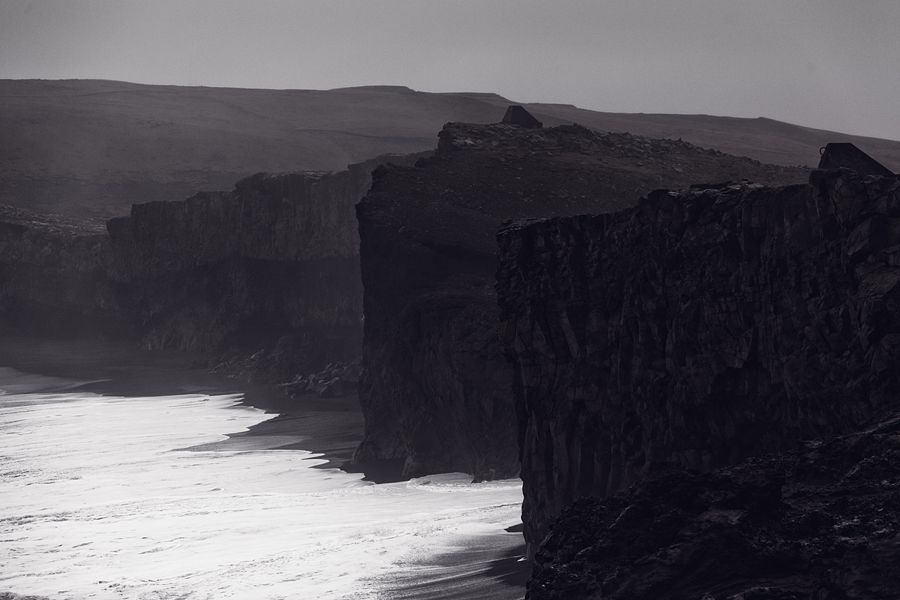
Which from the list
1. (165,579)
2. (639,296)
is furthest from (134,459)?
(639,296)

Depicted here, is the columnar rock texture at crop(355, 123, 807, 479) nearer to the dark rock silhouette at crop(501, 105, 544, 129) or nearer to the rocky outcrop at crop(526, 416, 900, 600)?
the dark rock silhouette at crop(501, 105, 544, 129)

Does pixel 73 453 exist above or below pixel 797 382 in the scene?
below

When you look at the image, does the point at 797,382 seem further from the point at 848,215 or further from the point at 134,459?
the point at 134,459

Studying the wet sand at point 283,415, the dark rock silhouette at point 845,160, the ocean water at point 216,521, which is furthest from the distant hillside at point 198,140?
the dark rock silhouette at point 845,160

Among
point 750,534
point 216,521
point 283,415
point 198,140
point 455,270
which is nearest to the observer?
point 750,534

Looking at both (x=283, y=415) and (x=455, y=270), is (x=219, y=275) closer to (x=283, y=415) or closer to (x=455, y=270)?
(x=283, y=415)

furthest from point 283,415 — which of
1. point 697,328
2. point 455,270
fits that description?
point 697,328

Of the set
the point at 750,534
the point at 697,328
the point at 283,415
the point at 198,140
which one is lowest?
the point at 283,415
